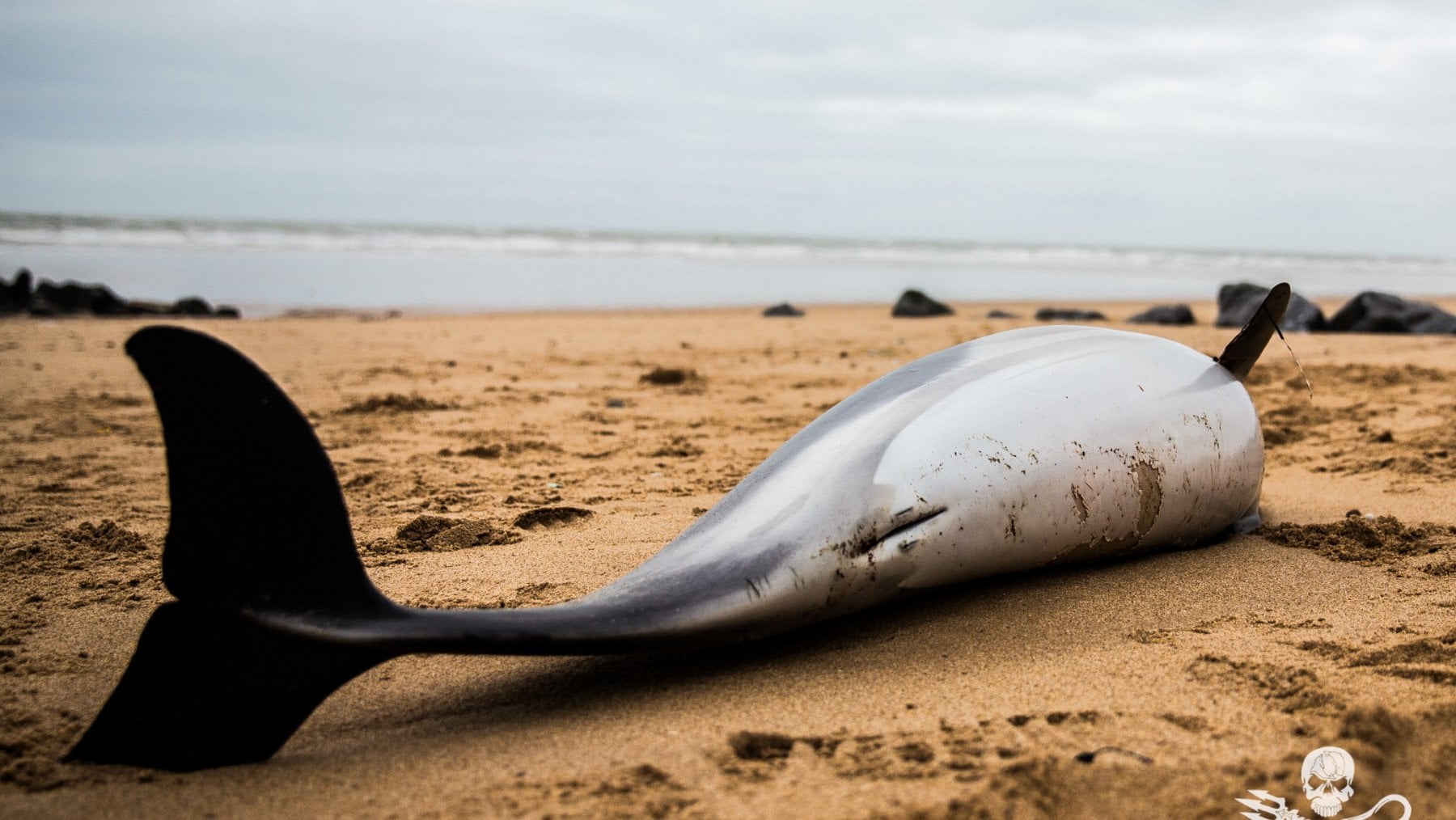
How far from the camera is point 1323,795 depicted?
1803 millimetres

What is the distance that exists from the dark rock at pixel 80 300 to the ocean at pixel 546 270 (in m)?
1.45

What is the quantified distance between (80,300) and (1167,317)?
41.5ft

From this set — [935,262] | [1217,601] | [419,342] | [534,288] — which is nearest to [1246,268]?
[935,262]

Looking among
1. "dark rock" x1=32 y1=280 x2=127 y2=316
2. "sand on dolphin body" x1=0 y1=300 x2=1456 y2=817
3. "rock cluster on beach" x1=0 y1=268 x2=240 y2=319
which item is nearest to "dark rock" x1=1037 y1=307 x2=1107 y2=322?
"sand on dolphin body" x1=0 y1=300 x2=1456 y2=817

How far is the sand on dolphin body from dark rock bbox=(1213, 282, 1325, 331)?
228 inches

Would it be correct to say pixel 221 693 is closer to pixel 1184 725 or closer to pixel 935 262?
pixel 1184 725

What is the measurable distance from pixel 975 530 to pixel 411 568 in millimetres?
1715

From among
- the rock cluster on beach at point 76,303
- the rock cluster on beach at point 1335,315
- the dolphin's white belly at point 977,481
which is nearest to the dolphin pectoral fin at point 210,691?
the dolphin's white belly at point 977,481

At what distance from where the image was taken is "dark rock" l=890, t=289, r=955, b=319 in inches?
523

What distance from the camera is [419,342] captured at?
988cm

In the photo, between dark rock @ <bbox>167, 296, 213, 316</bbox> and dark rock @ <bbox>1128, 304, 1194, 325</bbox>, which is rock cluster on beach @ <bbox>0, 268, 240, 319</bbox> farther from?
dark rock @ <bbox>1128, 304, 1194, 325</bbox>

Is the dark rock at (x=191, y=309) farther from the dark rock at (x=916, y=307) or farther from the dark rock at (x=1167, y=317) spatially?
the dark rock at (x=1167, y=317)

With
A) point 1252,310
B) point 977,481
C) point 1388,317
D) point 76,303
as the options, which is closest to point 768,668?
point 977,481

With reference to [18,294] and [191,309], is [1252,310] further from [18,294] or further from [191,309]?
[18,294]
